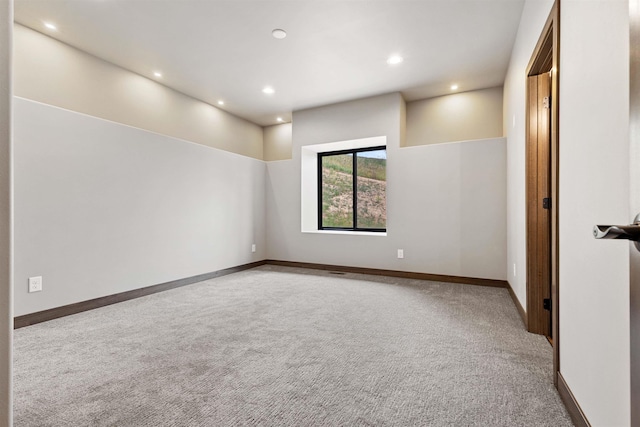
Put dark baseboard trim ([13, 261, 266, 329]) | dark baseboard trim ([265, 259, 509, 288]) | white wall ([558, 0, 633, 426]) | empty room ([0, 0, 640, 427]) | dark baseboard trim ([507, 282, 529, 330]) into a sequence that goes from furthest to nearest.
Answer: dark baseboard trim ([265, 259, 509, 288])
dark baseboard trim ([13, 261, 266, 329])
dark baseboard trim ([507, 282, 529, 330])
empty room ([0, 0, 640, 427])
white wall ([558, 0, 633, 426])

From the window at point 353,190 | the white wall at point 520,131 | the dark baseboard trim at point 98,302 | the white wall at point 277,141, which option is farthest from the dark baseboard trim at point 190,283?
the white wall at point 277,141

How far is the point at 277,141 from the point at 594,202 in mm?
5611

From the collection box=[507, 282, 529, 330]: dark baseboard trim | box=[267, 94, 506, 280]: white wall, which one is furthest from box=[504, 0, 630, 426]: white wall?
box=[267, 94, 506, 280]: white wall

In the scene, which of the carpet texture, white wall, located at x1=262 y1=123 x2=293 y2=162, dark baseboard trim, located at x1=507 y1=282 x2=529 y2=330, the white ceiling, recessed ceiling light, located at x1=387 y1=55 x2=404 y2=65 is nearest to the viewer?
the carpet texture

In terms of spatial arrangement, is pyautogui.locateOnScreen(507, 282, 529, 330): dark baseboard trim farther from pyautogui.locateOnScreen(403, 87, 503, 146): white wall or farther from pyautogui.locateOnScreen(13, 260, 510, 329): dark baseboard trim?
pyautogui.locateOnScreen(403, 87, 503, 146): white wall

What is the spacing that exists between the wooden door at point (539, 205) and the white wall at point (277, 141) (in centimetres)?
439

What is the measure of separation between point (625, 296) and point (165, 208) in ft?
13.6

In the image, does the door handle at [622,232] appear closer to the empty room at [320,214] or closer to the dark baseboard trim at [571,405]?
the empty room at [320,214]

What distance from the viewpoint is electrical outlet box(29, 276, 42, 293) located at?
8.70 ft

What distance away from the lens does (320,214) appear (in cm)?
577

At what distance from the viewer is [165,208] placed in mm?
3861

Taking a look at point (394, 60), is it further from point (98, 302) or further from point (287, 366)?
point (98, 302)

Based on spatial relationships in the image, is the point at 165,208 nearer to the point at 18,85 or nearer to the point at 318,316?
the point at 18,85

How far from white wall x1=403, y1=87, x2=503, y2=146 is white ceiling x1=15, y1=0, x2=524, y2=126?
0.58 ft
